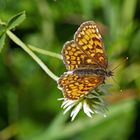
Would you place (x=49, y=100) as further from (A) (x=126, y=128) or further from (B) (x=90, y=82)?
(B) (x=90, y=82)

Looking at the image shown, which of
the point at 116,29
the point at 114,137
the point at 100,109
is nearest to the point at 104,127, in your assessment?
the point at 114,137

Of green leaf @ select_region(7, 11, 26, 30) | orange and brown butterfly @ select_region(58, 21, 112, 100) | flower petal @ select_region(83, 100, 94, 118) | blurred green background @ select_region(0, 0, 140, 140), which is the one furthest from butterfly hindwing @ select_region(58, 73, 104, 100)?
blurred green background @ select_region(0, 0, 140, 140)

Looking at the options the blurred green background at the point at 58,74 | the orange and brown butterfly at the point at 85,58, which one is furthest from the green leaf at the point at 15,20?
the blurred green background at the point at 58,74

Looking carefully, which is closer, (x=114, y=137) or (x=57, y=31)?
(x=114, y=137)

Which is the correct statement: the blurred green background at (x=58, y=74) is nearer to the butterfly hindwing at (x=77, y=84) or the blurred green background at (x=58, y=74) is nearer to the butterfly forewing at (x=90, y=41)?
the butterfly forewing at (x=90, y=41)

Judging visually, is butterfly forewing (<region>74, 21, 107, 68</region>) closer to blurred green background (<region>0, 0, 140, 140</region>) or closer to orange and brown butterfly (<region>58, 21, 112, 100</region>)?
orange and brown butterfly (<region>58, 21, 112, 100</region>)

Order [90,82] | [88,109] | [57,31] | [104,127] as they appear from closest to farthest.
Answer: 1. [90,82]
2. [88,109]
3. [104,127]
4. [57,31]
